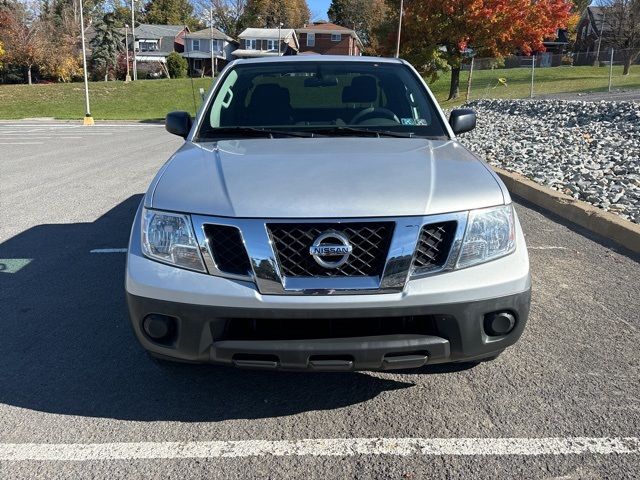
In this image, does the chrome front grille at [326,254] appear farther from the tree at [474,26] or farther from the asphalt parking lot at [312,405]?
the tree at [474,26]

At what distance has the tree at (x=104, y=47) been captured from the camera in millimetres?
65062

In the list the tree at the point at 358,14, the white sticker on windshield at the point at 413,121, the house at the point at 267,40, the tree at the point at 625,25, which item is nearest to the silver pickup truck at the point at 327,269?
the white sticker on windshield at the point at 413,121

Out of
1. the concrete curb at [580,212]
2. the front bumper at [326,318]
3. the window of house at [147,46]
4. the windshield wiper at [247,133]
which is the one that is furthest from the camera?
the window of house at [147,46]

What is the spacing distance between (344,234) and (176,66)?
222ft

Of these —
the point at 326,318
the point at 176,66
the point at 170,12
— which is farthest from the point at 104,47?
the point at 326,318

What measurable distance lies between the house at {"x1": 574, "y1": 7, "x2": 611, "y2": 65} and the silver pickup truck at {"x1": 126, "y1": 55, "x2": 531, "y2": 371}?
53.8 m

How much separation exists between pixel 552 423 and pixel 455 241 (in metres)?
1.02

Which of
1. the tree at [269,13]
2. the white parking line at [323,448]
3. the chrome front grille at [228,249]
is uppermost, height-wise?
the tree at [269,13]

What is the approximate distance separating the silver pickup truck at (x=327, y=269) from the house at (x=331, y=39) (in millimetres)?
75414

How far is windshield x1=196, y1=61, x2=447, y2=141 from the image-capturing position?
389cm

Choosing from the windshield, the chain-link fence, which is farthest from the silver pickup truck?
the chain-link fence

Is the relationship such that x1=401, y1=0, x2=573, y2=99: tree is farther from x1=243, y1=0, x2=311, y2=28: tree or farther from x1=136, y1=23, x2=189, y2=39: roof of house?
x1=243, y1=0, x2=311, y2=28: tree

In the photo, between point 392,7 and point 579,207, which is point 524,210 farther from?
point 392,7

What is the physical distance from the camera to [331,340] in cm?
252
